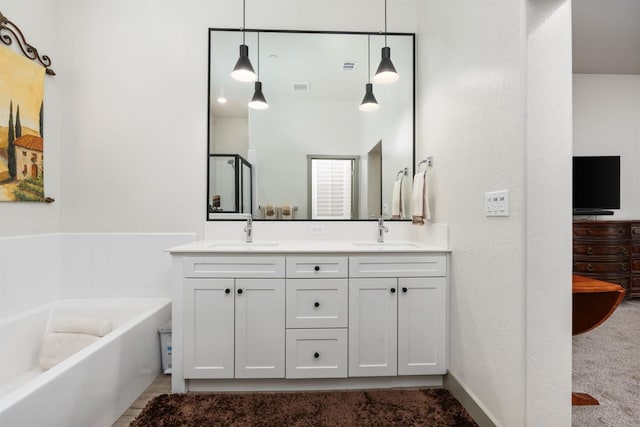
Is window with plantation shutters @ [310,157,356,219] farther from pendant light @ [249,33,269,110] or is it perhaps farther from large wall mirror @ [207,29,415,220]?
pendant light @ [249,33,269,110]

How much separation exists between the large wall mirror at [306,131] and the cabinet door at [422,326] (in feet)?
2.42

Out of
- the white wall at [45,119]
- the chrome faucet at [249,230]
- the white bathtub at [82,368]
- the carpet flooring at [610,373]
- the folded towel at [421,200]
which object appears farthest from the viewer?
the chrome faucet at [249,230]

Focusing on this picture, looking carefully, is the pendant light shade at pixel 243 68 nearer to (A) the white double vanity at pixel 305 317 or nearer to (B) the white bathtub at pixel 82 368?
(A) the white double vanity at pixel 305 317

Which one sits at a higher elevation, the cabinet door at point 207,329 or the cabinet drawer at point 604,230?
the cabinet drawer at point 604,230

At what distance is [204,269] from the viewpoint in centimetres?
185

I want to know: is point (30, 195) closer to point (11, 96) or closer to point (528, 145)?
point (11, 96)

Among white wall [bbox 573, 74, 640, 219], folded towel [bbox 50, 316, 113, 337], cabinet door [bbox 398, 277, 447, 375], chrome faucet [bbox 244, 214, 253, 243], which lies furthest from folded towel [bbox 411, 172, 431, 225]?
white wall [bbox 573, 74, 640, 219]

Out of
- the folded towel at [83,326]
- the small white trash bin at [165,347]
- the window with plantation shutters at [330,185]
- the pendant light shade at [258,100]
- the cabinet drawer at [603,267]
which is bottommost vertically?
the small white trash bin at [165,347]

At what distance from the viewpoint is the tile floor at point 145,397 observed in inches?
64.2

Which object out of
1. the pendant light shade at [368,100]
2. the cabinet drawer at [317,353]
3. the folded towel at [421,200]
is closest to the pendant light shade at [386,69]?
the pendant light shade at [368,100]

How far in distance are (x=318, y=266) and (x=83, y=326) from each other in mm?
1573

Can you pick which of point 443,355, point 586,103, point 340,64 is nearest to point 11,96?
point 340,64

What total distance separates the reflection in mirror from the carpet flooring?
2.44 m

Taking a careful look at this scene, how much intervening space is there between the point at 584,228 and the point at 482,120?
9.49ft
